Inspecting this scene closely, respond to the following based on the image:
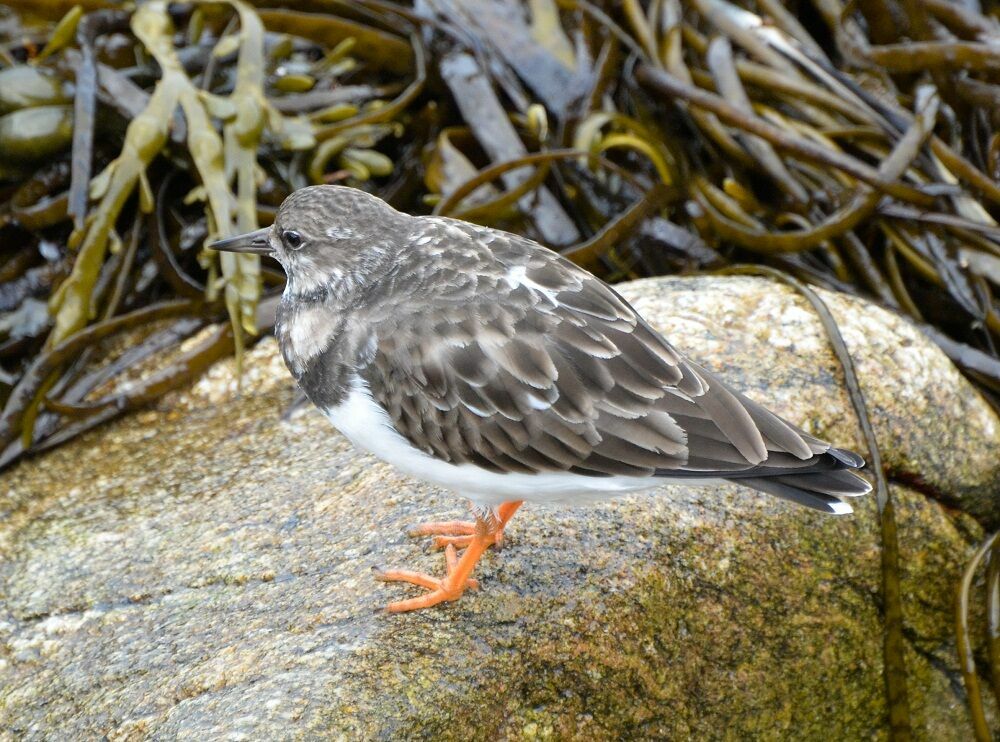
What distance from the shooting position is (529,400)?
102 inches

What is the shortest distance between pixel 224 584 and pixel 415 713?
763mm

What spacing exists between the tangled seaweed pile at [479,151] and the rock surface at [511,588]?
0.42 metres

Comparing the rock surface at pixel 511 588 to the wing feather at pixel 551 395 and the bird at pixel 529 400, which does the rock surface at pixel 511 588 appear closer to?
the bird at pixel 529 400

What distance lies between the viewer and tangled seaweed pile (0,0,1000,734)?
3887 millimetres

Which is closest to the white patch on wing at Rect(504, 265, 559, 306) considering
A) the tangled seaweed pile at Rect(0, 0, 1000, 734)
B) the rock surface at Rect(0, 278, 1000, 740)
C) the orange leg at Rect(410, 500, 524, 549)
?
the orange leg at Rect(410, 500, 524, 549)

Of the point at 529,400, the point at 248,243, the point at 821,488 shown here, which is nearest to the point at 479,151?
the point at 248,243

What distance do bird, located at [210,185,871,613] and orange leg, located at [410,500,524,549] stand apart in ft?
0.46

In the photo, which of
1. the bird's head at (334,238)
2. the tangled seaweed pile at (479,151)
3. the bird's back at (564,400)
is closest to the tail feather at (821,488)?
the bird's back at (564,400)

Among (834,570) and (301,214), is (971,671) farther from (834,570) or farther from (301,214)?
(301,214)

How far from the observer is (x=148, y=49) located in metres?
4.21

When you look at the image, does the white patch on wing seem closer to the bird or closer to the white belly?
the bird

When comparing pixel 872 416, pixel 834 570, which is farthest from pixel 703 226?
pixel 834 570

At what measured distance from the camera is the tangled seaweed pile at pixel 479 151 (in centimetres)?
389

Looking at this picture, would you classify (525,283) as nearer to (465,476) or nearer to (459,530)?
(465,476)
